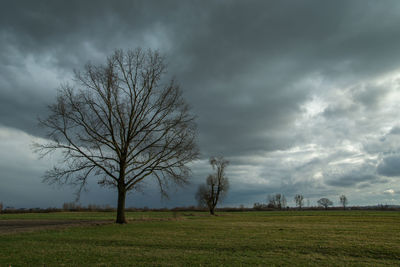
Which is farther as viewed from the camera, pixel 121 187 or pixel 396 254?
pixel 121 187

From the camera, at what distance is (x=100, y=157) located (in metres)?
26.5

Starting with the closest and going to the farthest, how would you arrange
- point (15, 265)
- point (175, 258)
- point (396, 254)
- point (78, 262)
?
point (15, 265), point (78, 262), point (175, 258), point (396, 254)

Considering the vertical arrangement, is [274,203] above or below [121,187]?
below

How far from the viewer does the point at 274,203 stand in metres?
151

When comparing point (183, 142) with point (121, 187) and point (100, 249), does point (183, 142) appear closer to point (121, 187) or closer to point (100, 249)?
point (121, 187)

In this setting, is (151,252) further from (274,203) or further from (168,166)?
(274,203)

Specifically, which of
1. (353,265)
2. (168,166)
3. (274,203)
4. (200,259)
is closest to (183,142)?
(168,166)

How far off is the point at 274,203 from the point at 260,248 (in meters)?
148

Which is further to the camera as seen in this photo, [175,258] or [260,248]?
[260,248]

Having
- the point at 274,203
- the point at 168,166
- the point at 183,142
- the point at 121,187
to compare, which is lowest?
the point at 274,203

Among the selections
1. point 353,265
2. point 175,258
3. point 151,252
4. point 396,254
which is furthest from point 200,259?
point 396,254

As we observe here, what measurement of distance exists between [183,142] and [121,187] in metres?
7.71

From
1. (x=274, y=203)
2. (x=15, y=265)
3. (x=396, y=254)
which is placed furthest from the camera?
(x=274, y=203)

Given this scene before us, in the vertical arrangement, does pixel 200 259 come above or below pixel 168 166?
below
